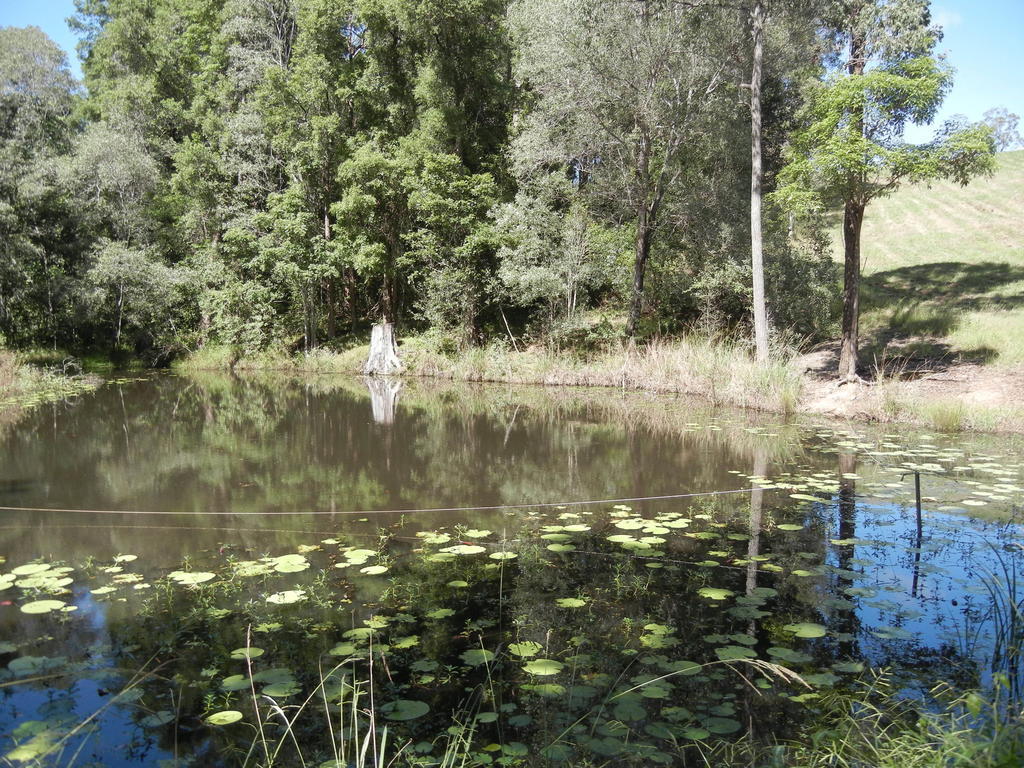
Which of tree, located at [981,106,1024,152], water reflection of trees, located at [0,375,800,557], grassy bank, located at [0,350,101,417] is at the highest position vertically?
tree, located at [981,106,1024,152]

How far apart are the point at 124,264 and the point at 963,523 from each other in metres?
23.4

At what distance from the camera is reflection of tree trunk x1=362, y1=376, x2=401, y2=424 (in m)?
14.1

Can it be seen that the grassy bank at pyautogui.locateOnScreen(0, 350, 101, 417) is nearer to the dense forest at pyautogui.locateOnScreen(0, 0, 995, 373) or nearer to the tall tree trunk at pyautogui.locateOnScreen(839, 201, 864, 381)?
the dense forest at pyautogui.locateOnScreen(0, 0, 995, 373)

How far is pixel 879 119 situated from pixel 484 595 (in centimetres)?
1203

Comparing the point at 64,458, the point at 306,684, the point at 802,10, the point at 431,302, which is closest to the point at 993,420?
the point at 802,10

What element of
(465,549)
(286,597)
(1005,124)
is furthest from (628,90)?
(1005,124)

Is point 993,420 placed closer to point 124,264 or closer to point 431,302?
point 431,302

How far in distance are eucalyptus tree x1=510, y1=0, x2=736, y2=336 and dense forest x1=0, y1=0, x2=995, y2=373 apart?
8 cm

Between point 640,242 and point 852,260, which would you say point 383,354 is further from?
point 852,260

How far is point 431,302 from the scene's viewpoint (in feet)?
74.2

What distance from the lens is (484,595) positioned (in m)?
4.96

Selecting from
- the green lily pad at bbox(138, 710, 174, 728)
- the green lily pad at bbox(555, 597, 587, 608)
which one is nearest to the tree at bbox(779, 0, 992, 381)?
the green lily pad at bbox(555, 597, 587, 608)

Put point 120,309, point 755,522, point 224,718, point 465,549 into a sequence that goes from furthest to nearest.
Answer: point 120,309, point 755,522, point 465,549, point 224,718

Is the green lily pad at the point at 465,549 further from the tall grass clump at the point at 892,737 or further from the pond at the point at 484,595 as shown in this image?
the tall grass clump at the point at 892,737
